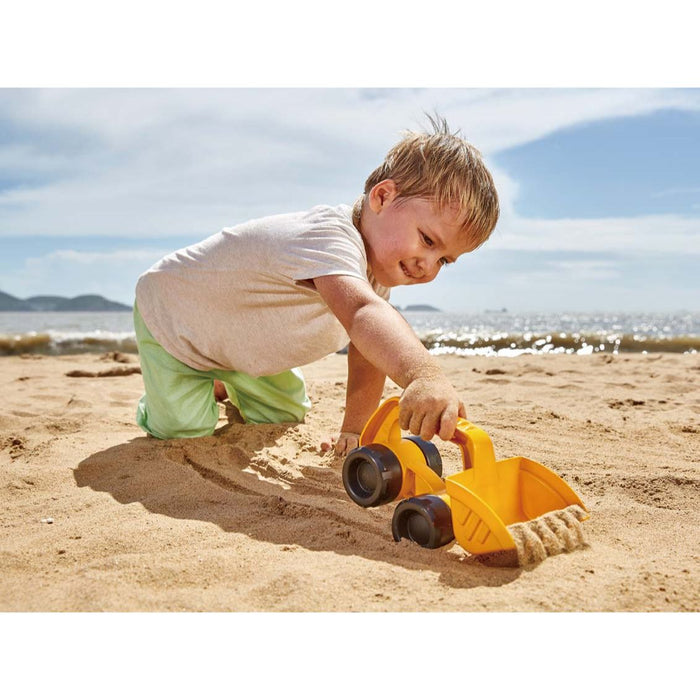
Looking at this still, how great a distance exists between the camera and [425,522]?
139 centimetres

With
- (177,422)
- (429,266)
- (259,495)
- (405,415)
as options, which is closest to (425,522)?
(405,415)

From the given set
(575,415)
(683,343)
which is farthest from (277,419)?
(683,343)

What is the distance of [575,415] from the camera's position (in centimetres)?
282

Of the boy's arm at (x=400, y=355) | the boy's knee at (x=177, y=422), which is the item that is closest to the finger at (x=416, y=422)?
the boy's arm at (x=400, y=355)

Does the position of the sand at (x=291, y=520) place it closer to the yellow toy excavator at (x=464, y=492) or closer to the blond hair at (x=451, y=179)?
the yellow toy excavator at (x=464, y=492)

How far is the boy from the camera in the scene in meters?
1.65

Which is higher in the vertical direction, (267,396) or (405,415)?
(405,415)

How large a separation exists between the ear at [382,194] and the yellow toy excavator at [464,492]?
66 centimetres

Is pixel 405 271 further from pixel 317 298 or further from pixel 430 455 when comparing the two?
pixel 430 455

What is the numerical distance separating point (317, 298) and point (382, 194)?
390mm

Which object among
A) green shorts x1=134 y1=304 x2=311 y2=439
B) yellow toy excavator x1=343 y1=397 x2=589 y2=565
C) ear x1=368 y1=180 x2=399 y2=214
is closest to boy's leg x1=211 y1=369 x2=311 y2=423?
green shorts x1=134 y1=304 x2=311 y2=439

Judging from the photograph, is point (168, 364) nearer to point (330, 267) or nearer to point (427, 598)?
point (330, 267)

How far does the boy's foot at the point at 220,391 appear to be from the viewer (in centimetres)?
302

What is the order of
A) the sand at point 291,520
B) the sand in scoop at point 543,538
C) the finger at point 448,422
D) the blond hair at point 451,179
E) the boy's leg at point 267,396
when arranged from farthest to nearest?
the boy's leg at point 267,396
the blond hair at point 451,179
the finger at point 448,422
the sand in scoop at point 543,538
the sand at point 291,520
